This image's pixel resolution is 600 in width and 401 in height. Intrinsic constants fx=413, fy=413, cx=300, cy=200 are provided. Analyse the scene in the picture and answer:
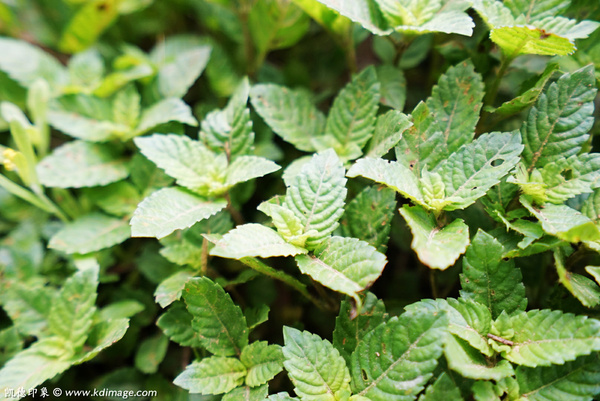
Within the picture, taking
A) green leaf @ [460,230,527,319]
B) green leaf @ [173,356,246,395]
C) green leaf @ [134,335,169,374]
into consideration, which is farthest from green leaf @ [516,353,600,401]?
green leaf @ [134,335,169,374]

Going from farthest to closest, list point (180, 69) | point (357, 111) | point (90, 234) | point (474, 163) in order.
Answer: point (180, 69)
point (90, 234)
point (357, 111)
point (474, 163)

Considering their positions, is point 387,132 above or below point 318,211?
above

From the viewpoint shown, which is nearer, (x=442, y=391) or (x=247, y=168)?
(x=442, y=391)

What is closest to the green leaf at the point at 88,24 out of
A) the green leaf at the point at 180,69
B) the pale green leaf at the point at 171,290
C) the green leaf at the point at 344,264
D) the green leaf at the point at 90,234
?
the green leaf at the point at 180,69

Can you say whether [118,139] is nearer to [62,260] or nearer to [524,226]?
[62,260]

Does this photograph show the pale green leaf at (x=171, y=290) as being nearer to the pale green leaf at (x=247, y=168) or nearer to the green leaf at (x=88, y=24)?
the pale green leaf at (x=247, y=168)

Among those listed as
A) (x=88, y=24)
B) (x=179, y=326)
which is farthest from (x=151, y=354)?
(x=88, y=24)

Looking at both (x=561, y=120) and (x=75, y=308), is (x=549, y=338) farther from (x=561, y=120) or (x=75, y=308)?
(x=75, y=308)
